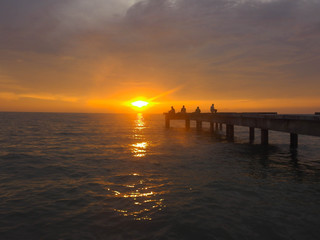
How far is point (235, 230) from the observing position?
775 centimetres

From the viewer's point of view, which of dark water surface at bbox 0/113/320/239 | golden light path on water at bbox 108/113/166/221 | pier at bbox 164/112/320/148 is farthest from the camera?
pier at bbox 164/112/320/148

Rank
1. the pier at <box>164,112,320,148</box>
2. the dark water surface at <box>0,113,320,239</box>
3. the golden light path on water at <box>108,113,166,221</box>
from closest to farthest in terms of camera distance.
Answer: the dark water surface at <box>0,113,320,239</box>, the golden light path on water at <box>108,113,166,221</box>, the pier at <box>164,112,320,148</box>

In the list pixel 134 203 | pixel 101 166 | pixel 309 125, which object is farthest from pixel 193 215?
pixel 309 125

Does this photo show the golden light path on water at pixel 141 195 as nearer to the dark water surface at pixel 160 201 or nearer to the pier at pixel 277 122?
the dark water surface at pixel 160 201

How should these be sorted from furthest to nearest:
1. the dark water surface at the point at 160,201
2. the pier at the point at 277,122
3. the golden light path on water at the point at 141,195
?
the pier at the point at 277,122 < the golden light path on water at the point at 141,195 < the dark water surface at the point at 160,201

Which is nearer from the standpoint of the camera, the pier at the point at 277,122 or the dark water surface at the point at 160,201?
the dark water surface at the point at 160,201

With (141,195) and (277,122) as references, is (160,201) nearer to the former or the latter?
(141,195)

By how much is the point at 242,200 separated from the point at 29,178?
1190cm

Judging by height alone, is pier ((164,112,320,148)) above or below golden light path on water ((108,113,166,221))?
above

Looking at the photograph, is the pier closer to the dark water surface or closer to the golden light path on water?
the dark water surface

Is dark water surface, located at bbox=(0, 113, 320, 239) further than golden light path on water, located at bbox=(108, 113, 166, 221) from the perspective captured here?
No

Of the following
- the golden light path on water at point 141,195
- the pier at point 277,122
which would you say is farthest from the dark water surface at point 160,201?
the pier at point 277,122

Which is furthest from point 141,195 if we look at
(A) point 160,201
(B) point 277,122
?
(B) point 277,122

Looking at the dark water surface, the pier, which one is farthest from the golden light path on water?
the pier
